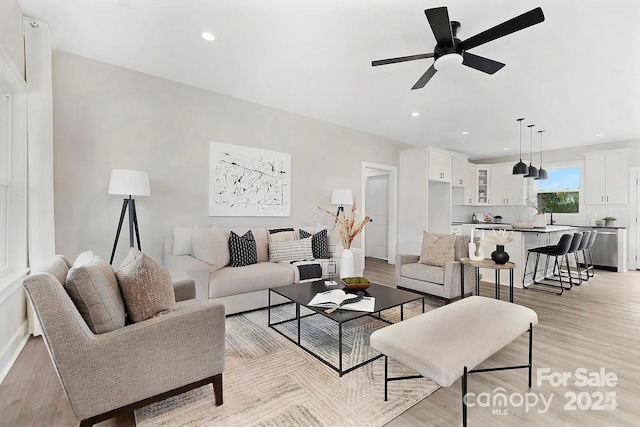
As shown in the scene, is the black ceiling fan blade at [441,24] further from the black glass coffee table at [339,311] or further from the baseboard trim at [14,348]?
the baseboard trim at [14,348]

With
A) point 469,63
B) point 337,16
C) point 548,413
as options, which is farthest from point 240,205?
point 548,413

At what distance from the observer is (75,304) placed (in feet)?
4.74

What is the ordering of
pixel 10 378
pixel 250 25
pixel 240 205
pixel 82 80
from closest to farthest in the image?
pixel 10 378, pixel 250 25, pixel 82 80, pixel 240 205

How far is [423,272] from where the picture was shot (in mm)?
3562

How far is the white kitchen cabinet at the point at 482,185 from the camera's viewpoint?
7.57 m

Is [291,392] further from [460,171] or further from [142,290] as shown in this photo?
[460,171]

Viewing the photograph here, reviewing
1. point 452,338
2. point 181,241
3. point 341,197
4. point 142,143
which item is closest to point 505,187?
point 341,197

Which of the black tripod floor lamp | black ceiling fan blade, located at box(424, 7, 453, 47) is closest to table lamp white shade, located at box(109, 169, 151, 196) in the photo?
the black tripod floor lamp

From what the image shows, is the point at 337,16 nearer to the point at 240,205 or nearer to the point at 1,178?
the point at 240,205

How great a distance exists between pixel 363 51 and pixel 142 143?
2.56 meters

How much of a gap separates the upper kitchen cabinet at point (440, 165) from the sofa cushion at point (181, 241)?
4.47 metres

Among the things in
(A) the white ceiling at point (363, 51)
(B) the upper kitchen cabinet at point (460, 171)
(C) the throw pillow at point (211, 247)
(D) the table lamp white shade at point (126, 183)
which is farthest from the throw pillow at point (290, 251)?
(B) the upper kitchen cabinet at point (460, 171)

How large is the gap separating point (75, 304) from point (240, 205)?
2768 mm

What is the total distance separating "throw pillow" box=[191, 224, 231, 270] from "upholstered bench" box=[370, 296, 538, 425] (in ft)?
6.91
